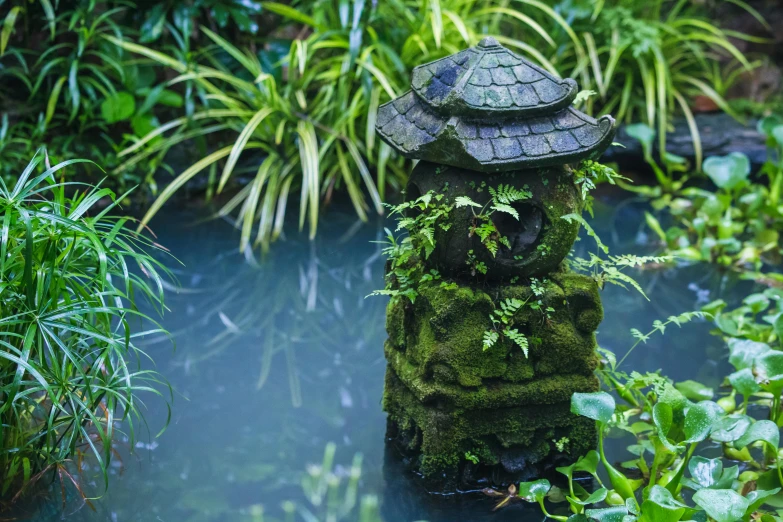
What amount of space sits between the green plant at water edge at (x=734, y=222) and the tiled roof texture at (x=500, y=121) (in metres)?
2.00

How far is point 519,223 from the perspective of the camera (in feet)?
7.85

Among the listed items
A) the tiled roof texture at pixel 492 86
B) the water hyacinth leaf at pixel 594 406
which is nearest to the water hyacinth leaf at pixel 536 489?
the water hyacinth leaf at pixel 594 406

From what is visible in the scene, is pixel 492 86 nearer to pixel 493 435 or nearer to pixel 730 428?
pixel 493 435

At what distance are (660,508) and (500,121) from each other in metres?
1.17

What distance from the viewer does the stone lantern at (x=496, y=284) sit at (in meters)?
2.21

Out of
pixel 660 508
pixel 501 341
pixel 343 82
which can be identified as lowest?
pixel 660 508

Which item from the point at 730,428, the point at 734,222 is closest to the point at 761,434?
the point at 730,428

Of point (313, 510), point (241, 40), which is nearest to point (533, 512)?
point (313, 510)

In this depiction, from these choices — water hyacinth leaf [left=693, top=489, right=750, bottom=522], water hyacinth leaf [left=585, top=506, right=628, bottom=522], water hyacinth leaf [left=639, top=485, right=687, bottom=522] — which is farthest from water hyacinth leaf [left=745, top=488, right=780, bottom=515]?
water hyacinth leaf [left=585, top=506, right=628, bottom=522]

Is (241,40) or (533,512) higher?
(241,40)

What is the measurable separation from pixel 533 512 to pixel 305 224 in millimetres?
2846

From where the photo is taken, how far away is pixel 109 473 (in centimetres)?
243

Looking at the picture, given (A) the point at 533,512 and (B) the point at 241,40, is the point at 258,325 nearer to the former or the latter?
(A) the point at 533,512

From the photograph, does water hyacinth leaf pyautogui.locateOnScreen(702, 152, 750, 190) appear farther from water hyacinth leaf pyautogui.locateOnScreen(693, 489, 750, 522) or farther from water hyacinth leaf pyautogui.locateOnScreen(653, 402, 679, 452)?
water hyacinth leaf pyautogui.locateOnScreen(693, 489, 750, 522)
